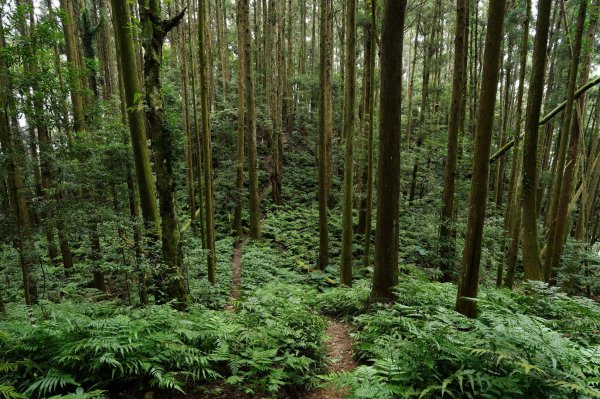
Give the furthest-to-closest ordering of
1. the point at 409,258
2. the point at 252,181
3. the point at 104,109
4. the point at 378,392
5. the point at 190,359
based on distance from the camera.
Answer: the point at 252,181
the point at 409,258
the point at 104,109
the point at 190,359
the point at 378,392

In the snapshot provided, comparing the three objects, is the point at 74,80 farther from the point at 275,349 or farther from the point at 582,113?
the point at 582,113

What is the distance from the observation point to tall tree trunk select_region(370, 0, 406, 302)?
562cm

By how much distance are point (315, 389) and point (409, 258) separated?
8.92 metres

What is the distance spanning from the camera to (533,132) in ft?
22.0

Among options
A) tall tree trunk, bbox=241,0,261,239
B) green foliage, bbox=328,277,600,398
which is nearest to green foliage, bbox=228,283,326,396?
green foliage, bbox=328,277,600,398

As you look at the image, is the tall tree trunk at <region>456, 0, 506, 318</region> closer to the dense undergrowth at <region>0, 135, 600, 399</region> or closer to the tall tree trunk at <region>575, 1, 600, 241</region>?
the dense undergrowth at <region>0, 135, 600, 399</region>

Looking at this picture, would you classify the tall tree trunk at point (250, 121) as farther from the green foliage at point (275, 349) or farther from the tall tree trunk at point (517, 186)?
the tall tree trunk at point (517, 186)

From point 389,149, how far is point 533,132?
11.1ft

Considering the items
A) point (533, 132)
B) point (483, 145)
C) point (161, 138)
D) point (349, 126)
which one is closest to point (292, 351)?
point (483, 145)

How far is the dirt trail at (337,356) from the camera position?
13.8 ft

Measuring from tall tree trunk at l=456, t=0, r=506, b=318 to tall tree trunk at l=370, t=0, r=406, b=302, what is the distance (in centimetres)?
171

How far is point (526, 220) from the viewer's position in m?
6.96

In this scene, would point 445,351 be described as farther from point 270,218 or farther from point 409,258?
point 270,218

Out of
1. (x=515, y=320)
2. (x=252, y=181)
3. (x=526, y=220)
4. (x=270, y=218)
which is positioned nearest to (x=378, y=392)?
(x=515, y=320)
